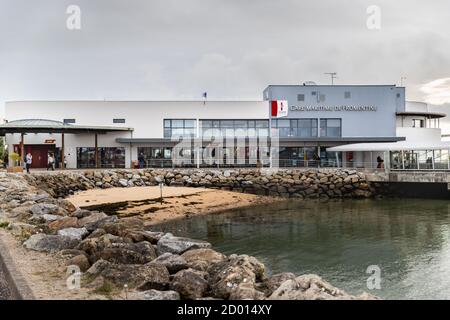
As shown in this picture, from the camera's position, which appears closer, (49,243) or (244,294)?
(244,294)

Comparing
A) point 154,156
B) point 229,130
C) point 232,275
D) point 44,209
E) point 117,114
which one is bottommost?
point 232,275

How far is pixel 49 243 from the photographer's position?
8836 mm

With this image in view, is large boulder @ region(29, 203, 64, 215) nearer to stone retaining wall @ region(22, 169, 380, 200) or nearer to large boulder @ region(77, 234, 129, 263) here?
large boulder @ region(77, 234, 129, 263)

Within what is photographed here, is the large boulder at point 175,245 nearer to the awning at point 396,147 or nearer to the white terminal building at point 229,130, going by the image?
the awning at point 396,147

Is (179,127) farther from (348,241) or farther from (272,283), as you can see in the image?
(272,283)

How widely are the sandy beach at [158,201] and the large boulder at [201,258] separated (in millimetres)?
10501

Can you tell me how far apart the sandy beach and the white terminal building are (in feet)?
32.4

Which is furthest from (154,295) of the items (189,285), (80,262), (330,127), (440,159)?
(330,127)

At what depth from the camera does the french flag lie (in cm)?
4203

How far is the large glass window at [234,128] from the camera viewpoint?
4147cm

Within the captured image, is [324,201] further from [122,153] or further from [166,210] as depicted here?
[122,153]

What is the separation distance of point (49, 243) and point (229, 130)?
3352cm

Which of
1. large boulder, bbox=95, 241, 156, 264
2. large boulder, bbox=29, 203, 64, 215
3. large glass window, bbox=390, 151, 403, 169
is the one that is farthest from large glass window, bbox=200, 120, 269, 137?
large boulder, bbox=95, 241, 156, 264
